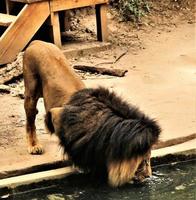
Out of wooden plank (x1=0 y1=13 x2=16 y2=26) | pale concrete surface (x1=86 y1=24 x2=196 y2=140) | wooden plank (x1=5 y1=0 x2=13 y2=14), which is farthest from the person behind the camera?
Result: wooden plank (x1=5 y1=0 x2=13 y2=14)

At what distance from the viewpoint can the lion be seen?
4719 mm

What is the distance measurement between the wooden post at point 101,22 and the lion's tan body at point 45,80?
430 centimetres

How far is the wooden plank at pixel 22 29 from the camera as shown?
8930mm

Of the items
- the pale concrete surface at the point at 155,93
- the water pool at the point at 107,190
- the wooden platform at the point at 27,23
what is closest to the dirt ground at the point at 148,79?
the pale concrete surface at the point at 155,93

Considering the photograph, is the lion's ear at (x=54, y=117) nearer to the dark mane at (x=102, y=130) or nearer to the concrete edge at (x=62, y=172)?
the dark mane at (x=102, y=130)

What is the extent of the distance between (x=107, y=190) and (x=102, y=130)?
554 mm

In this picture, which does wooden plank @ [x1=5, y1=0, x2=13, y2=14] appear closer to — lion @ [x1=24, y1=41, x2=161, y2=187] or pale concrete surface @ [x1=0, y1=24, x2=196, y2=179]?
pale concrete surface @ [x1=0, y1=24, x2=196, y2=179]

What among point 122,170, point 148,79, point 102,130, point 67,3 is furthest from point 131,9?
point 122,170

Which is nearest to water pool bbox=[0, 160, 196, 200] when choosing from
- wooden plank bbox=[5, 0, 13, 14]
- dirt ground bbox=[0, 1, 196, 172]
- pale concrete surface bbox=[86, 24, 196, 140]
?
dirt ground bbox=[0, 1, 196, 172]

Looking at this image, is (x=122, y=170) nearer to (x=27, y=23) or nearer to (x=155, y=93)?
(x=155, y=93)

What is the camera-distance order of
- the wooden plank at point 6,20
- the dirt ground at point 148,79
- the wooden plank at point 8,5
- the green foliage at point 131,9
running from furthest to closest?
the green foliage at point 131,9 → the wooden plank at point 8,5 → the wooden plank at point 6,20 → the dirt ground at point 148,79

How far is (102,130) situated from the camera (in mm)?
4793

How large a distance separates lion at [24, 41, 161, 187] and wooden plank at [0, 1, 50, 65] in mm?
3547

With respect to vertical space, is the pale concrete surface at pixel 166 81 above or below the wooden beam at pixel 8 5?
below
